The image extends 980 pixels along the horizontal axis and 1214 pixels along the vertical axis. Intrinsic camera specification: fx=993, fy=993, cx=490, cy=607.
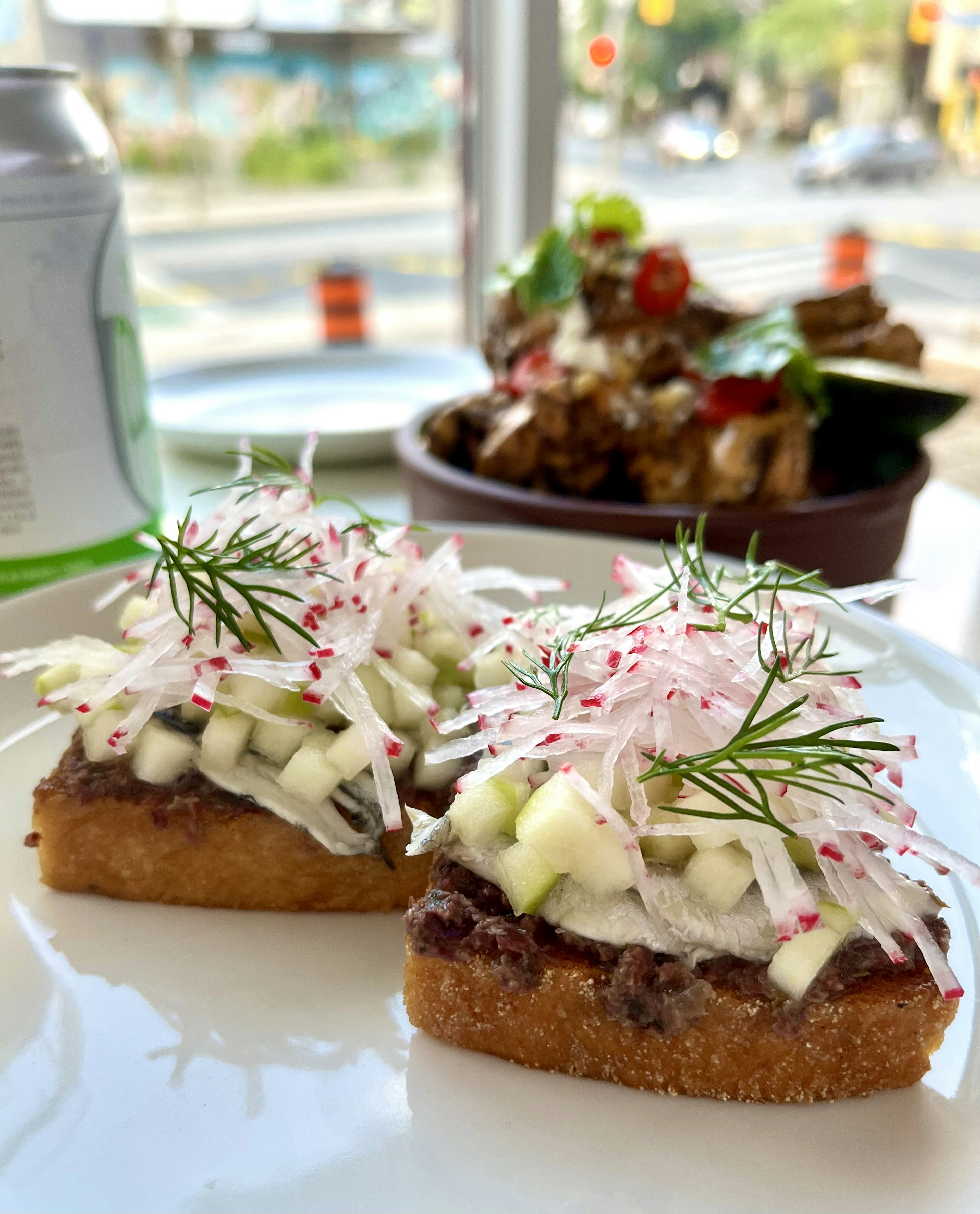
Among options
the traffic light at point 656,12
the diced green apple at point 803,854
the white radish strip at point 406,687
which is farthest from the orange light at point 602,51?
the diced green apple at point 803,854

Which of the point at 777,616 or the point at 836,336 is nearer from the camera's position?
the point at 777,616

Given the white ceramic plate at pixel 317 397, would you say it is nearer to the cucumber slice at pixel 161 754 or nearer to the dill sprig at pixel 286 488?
the dill sprig at pixel 286 488

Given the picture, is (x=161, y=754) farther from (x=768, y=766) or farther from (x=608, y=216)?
(x=608, y=216)

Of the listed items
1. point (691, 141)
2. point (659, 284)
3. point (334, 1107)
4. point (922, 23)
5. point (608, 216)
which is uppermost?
point (922, 23)

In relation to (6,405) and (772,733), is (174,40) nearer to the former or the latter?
(6,405)

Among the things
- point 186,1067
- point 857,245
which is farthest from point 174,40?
point 186,1067

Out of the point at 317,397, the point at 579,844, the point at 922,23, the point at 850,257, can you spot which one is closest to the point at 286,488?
the point at 579,844

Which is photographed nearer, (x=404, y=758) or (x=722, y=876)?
(x=722, y=876)

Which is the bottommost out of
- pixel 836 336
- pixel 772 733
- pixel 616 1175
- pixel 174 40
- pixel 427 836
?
pixel 616 1175
